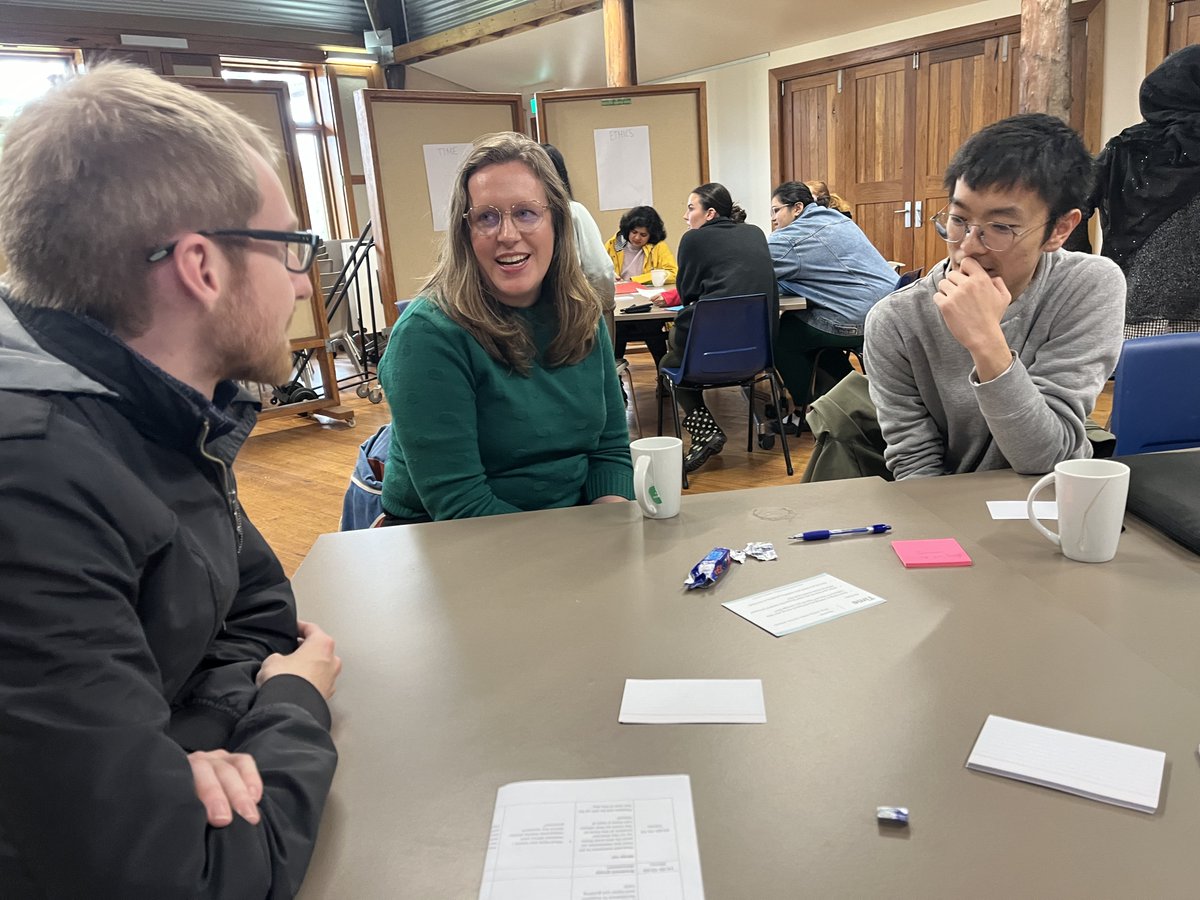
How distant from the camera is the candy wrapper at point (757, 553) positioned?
1.15m

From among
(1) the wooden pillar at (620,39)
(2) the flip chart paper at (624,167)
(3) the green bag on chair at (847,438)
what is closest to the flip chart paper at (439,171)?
(2) the flip chart paper at (624,167)

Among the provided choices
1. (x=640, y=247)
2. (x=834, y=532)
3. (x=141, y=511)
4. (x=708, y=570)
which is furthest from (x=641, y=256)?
(x=141, y=511)

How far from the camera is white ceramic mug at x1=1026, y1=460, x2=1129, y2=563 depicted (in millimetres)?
1051

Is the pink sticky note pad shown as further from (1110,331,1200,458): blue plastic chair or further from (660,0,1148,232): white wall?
(660,0,1148,232): white wall

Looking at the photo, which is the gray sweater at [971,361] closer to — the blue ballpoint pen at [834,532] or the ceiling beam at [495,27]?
the blue ballpoint pen at [834,532]

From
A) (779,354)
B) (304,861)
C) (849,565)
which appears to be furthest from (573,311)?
(779,354)

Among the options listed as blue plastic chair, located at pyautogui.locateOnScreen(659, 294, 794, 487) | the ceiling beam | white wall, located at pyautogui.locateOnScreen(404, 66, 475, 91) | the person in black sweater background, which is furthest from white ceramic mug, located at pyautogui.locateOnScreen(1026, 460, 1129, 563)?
white wall, located at pyautogui.locateOnScreen(404, 66, 475, 91)

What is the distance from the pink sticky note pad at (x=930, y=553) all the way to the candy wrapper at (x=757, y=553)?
6.4 inches

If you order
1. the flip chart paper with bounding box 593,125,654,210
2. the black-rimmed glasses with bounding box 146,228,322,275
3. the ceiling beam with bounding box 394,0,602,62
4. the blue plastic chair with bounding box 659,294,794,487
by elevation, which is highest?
the ceiling beam with bounding box 394,0,602,62

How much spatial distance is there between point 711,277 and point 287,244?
11.0 ft

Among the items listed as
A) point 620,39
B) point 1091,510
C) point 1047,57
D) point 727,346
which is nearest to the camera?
point 1091,510

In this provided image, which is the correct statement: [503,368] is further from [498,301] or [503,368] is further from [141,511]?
[141,511]

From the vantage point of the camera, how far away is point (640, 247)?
5281 mm

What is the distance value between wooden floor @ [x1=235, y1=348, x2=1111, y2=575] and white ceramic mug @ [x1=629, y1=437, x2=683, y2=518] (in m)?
1.71
